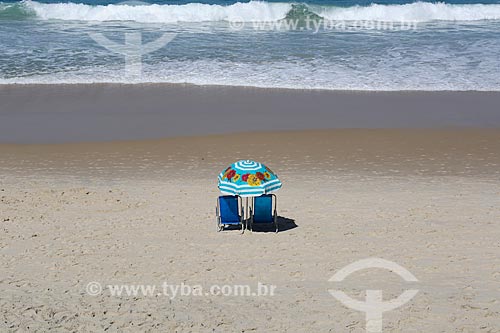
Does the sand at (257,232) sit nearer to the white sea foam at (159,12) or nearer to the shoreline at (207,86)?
the shoreline at (207,86)

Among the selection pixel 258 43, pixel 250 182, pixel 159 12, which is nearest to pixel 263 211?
pixel 250 182

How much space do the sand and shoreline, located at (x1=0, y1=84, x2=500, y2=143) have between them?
0.63 meters

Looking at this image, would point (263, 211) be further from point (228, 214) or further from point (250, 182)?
point (250, 182)

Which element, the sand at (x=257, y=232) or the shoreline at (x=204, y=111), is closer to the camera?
the sand at (x=257, y=232)

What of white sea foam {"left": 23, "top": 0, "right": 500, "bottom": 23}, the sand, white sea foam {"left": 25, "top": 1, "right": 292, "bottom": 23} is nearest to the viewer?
the sand

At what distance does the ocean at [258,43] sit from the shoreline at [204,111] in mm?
739

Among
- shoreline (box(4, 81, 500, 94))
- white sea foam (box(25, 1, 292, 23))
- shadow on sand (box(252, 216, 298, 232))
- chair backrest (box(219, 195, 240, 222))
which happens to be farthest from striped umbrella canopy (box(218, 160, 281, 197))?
white sea foam (box(25, 1, 292, 23))

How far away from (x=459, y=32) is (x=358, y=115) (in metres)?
10.8

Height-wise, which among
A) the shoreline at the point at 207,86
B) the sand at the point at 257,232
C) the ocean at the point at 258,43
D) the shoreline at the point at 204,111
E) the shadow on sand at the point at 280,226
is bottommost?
the shadow on sand at the point at 280,226

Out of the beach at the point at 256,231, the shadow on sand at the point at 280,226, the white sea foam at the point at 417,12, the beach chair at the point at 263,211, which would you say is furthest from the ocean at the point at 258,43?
the beach chair at the point at 263,211

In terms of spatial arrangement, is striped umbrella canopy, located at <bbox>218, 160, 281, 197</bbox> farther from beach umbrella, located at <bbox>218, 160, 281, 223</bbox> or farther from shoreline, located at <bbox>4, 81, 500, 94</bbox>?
shoreline, located at <bbox>4, 81, 500, 94</bbox>

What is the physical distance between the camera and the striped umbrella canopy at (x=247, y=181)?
8594mm

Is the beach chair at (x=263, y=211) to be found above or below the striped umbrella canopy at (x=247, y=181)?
below

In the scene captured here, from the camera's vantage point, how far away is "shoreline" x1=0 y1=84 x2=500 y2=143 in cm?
1343
